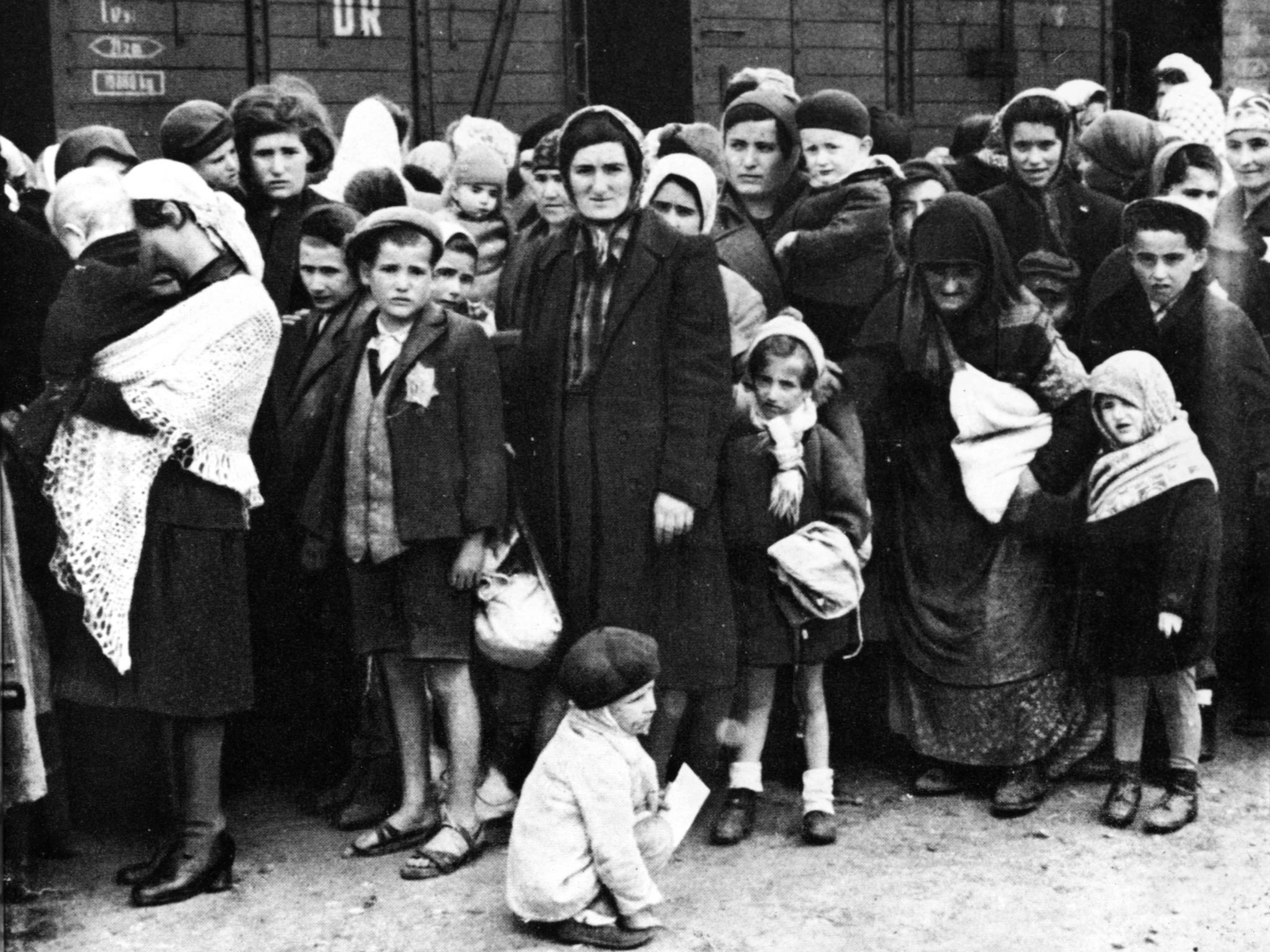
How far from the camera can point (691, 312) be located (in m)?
4.45

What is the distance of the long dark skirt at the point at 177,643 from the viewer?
165 inches

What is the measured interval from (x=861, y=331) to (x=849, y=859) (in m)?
1.55

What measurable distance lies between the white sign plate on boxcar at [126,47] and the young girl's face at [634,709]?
6698 millimetres

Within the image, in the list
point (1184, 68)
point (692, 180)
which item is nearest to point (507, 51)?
point (1184, 68)

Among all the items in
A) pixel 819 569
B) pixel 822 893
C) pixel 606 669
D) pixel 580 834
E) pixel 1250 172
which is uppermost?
pixel 1250 172

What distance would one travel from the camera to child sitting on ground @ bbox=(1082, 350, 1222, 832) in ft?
15.3

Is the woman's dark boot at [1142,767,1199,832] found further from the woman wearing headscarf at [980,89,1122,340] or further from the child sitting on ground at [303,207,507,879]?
the child sitting on ground at [303,207,507,879]

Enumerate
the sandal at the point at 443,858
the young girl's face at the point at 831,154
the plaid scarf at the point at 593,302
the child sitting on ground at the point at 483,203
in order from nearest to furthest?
1. the sandal at the point at 443,858
2. the plaid scarf at the point at 593,302
3. the young girl's face at the point at 831,154
4. the child sitting on ground at the point at 483,203

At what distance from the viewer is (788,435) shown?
4613 mm

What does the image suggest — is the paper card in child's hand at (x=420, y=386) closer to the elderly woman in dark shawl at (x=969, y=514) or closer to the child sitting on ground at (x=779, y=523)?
the child sitting on ground at (x=779, y=523)

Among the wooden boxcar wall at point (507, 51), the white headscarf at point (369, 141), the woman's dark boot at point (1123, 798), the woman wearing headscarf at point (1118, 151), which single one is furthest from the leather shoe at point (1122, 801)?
the wooden boxcar wall at point (507, 51)

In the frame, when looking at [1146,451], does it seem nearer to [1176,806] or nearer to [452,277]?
[1176,806]

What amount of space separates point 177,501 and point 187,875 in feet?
3.09

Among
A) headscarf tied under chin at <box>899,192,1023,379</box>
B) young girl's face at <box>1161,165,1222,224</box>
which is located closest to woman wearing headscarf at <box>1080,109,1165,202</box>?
young girl's face at <box>1161,165,1222,224</box>
